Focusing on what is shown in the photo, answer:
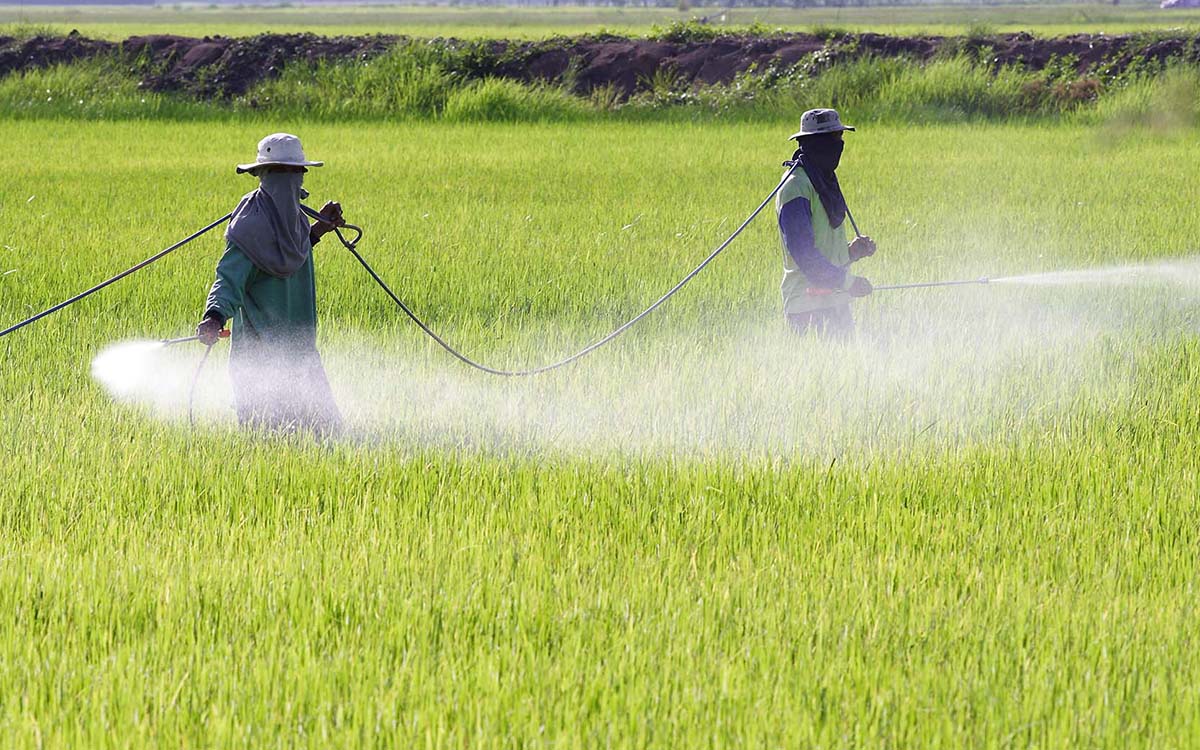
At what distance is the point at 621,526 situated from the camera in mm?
4062

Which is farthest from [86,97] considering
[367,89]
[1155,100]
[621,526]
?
[621,526]

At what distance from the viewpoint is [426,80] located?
21562mm

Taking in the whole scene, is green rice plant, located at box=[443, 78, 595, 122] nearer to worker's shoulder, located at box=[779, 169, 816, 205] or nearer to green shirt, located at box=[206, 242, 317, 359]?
worker's shoulder, located at box=[779, 169, 816, 205]

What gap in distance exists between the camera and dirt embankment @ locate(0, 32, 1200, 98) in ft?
73.9

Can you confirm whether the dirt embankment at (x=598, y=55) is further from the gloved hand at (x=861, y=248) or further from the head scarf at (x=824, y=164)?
the head scarf at (x=824, y=164)

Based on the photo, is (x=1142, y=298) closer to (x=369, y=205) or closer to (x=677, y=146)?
(x=369, y=205)

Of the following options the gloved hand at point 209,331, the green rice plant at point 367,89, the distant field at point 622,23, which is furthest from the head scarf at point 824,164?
the distant field at point 622,23

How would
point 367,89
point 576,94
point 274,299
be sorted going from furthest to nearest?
point 576,94 < point 367,89 < point 274,299

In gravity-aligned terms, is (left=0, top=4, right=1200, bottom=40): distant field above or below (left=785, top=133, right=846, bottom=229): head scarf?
above

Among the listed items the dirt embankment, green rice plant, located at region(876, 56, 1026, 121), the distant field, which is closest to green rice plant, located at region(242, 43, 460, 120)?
the dirt embankment

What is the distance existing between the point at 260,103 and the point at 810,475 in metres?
18.8

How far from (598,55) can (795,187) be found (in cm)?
1892

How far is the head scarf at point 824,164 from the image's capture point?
226 inches

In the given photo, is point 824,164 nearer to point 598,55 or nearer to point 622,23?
point 598,55
